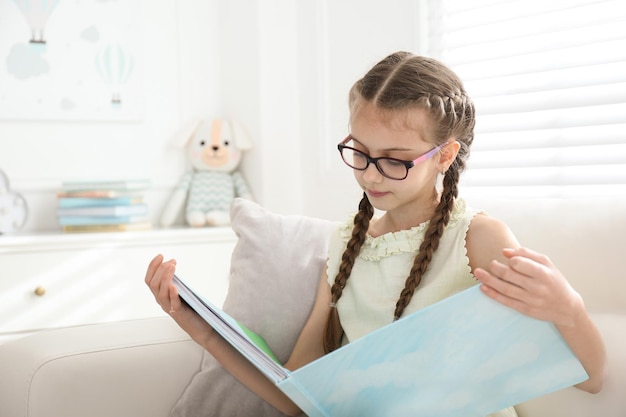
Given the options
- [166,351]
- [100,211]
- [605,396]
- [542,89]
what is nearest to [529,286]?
[605,396]

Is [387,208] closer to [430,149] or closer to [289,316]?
[430,149]

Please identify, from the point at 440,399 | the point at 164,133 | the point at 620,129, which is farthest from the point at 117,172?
the point at 440,399

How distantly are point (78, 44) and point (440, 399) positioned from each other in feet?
7.44

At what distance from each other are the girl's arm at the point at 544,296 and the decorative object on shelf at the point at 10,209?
209 centimetres

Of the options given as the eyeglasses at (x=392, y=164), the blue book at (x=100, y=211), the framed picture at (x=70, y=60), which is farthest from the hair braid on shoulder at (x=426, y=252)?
the framed picture at (x=70, y=60)

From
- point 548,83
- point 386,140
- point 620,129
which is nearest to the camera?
point 386,140

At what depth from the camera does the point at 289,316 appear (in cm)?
146

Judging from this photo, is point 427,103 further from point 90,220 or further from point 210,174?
point 210,174

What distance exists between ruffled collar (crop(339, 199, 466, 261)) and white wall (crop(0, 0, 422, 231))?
4.35ft

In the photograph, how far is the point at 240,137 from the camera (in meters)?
3.01

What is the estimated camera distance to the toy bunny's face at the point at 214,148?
9.84 feet

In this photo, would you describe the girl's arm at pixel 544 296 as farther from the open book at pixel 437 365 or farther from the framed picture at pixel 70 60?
the framed picture at pixel 70 60

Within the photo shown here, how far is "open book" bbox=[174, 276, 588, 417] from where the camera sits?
96cm

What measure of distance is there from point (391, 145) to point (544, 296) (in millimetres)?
391
